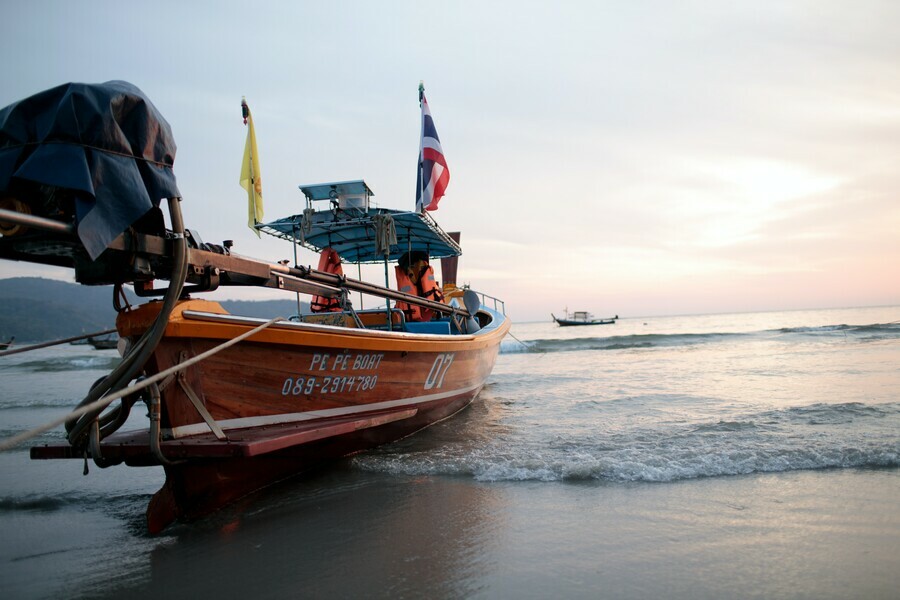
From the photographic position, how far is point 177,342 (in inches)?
125

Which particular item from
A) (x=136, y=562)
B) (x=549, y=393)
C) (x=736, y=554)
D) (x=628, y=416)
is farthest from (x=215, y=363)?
(x=549, y=393)

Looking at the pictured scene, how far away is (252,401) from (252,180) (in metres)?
4.54

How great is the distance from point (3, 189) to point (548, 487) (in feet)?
12.7

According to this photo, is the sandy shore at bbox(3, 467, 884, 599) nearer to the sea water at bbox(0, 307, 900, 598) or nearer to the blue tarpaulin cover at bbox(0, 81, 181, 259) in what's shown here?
the sea water at bbox(0, 307, 900, 598)

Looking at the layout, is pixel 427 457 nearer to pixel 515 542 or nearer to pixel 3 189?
pixel 515 542

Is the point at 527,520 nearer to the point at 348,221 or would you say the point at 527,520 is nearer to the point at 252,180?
the point at 348,221

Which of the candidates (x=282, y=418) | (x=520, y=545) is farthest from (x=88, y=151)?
(x=520, y=545)

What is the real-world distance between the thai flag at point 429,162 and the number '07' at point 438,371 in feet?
10.0

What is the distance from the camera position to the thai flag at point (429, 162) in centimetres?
831

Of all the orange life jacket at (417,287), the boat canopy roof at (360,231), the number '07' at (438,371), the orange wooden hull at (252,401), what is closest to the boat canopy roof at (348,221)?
the boat canopy roof at (360,231)

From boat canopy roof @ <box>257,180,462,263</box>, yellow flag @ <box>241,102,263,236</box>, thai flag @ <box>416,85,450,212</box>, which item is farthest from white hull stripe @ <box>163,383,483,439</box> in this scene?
thai flag @ <box>416,85,450,212</box>

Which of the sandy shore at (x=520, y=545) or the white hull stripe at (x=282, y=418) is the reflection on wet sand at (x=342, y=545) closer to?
the sandy shore at (x=520, y=545)

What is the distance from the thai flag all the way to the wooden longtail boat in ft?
12.0

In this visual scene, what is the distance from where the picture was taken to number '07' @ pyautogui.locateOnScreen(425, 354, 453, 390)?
5840 millimetres
